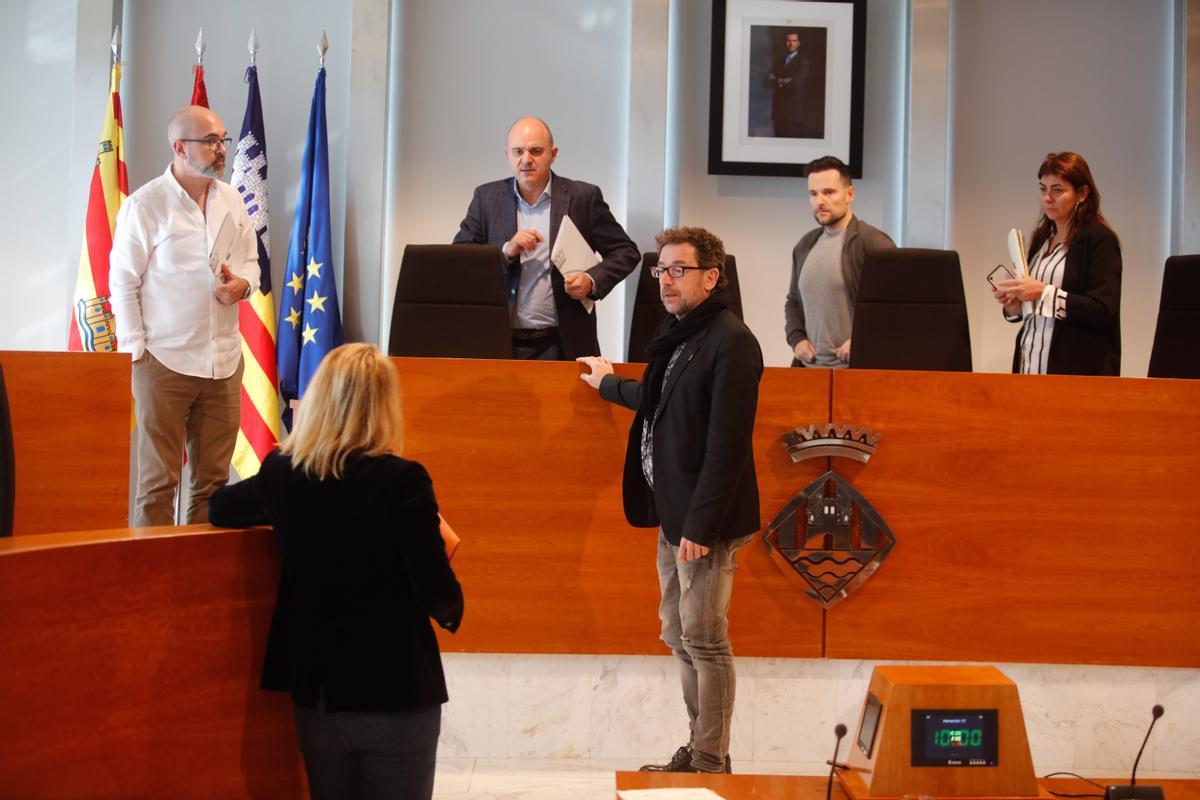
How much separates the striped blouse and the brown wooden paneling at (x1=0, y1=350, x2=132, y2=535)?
283cm

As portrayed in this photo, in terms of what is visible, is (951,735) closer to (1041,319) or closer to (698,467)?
(698,467)

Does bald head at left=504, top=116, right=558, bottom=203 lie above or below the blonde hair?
above

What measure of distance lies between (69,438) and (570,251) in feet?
5.47

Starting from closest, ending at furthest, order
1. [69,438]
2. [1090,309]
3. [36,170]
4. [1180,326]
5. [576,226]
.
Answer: [69,438]
[1090,309]
[1180,326]
[576,226]
[36,170]

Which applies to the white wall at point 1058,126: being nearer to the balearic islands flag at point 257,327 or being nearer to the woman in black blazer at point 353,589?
the balearic islands flag at point 257,327

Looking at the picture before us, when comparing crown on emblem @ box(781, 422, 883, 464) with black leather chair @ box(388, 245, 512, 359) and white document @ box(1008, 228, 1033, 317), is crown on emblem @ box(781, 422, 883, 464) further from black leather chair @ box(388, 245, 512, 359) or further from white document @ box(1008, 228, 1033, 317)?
black leather chair @ box(388, 245, 512, 359)

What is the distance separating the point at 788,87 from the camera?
524cm

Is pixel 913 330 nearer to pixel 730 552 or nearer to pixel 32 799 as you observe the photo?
pixel 730 552

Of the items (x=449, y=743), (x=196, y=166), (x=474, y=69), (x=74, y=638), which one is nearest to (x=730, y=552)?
(x=449, y=743)

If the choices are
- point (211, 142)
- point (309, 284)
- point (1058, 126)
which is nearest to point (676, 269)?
point (211, 142)

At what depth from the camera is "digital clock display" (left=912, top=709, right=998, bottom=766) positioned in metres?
2.10

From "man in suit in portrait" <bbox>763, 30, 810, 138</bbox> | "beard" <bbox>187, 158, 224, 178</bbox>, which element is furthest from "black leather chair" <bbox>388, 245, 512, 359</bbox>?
"man in suit in portrait" <bbox>763, 30, 810, 138</bbox>

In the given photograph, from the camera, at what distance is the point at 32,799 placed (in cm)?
168

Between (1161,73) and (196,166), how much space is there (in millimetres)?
4454
